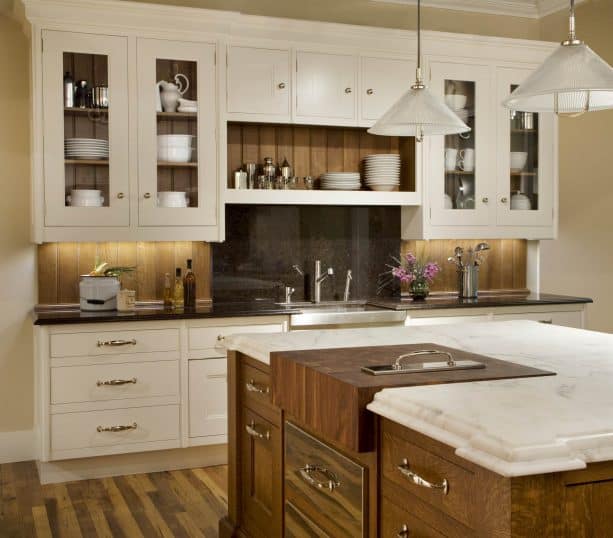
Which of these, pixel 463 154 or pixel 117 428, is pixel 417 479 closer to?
pixel 117 428

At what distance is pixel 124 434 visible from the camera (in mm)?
4309

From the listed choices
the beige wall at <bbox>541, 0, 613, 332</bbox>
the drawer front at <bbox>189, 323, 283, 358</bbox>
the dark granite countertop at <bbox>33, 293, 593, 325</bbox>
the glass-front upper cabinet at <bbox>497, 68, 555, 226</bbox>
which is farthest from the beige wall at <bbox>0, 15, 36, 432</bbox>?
the beige wall at <bbox>541, 0, 613, 332</bbox>

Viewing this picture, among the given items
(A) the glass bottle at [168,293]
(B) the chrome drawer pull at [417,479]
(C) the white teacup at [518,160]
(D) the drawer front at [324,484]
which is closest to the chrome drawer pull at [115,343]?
(A) the glass bottle at [168,293]

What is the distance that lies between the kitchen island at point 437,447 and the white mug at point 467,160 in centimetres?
215

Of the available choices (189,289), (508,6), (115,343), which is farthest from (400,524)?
(508,6)

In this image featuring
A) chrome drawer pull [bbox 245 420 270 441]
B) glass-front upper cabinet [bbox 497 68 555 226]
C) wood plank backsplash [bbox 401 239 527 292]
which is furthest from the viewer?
wood plank backsplash [bbox 401 239 527 292]

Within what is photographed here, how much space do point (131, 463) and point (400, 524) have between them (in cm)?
280

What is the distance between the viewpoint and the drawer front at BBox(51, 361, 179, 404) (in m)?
4.19

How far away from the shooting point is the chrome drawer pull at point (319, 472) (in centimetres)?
228

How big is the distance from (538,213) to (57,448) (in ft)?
11.0

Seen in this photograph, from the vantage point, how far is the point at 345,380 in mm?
2062

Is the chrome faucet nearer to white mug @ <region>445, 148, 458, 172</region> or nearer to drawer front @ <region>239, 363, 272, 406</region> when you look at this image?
white mug @ <region>445, 148, 458, 172</region>

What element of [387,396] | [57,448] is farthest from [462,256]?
[387,396]

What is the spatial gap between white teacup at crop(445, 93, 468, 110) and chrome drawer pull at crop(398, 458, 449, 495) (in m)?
3.65
